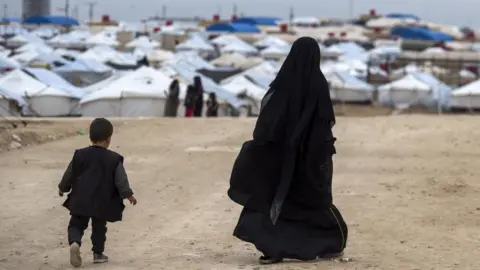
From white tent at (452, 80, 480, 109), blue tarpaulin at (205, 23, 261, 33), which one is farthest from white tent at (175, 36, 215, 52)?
white tent at (452, 80, 480, 109)

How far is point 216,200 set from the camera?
9.81 meters

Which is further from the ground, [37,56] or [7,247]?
[7,247]

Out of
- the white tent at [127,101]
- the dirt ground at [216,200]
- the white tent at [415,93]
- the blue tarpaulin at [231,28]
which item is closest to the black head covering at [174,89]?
the white tent at [127,101]

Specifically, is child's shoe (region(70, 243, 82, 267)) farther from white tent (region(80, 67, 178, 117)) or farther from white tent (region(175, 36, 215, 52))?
white tent (region(175, 36, 215, 52))

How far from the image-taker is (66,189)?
6152 millimetres

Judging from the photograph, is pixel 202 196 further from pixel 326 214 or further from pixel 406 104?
pixel 406 104

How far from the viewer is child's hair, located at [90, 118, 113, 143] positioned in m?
6.09

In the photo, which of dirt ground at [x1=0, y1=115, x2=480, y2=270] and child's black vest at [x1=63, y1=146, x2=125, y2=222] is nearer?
child's black vest at [x1=63, y1=146, x2=125, y2=222]

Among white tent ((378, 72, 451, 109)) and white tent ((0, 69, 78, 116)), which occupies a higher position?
white tent ((0, 69, 78, 116))

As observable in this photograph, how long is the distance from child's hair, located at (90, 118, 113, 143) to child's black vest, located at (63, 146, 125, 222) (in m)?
0.07

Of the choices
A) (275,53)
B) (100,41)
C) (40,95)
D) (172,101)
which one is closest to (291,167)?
(172,101)

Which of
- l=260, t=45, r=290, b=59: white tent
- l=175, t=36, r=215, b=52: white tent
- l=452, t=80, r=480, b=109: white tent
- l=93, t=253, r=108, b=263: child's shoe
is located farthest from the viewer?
l=175, t=36, r=215, b=52: white tent

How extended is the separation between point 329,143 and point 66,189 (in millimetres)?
1503

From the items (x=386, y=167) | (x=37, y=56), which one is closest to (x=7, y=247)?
(x=386, y=167)
